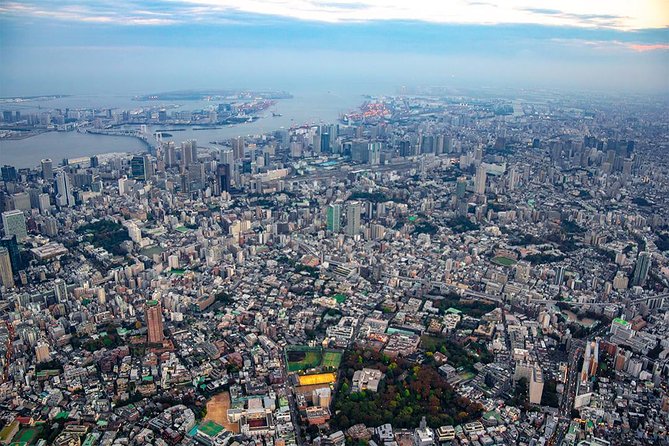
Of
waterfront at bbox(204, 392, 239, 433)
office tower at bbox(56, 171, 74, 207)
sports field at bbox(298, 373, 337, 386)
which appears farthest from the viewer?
office tower at bbox(56, 171, 74, 207)

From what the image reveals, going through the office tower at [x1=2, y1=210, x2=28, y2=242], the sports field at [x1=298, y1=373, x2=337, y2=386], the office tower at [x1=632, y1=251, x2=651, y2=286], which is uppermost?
the office tower at [x1=2, y1=210, x2=28, y2=242]

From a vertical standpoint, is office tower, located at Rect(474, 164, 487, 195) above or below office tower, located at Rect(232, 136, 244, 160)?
below

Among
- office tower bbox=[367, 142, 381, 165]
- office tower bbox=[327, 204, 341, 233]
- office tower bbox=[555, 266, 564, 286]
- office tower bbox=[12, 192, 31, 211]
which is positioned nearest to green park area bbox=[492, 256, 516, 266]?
office tower bbox=[555, 266, 564, 286]

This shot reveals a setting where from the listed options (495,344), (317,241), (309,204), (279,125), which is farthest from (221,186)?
(279,125)

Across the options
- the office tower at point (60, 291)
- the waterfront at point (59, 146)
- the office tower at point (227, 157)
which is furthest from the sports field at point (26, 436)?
the waterfront at point (59, 146)

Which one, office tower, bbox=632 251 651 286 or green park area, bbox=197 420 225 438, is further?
office tower, bbox=632 251 651 286

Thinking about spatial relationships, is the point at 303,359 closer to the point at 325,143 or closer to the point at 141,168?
the point at 141,168

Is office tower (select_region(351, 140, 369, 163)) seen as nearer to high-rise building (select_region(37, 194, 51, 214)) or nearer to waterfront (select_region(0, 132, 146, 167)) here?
waterfront (select_region(0, 132, 146, 167))

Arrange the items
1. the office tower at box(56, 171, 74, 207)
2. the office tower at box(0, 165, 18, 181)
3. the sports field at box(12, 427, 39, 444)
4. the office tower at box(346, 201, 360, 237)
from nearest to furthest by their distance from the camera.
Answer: the sports field at box(12, 427, 39, 444), the office tower at box(346, 201, 360, 237), the office tower at box(56, 171, 74, 207), the office tower at box(0, 165, 18, 181)
